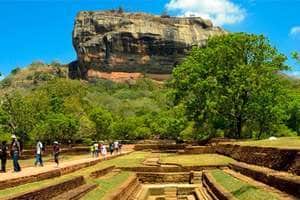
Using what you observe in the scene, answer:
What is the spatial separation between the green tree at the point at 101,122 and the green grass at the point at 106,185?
132 ft

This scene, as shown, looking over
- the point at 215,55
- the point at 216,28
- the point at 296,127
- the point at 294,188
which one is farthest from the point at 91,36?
the point at 294,188

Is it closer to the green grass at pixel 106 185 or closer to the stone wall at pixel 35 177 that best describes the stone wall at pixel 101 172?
the green grass at pixel 106 185

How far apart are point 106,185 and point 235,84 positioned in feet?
81.8

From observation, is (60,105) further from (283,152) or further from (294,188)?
(294,188)

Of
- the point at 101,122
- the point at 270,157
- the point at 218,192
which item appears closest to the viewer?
the point at 218,192

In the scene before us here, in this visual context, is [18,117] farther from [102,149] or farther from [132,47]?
[132,47]

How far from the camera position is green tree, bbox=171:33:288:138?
43.6 metres

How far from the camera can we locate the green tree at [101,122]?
6756 centimetres

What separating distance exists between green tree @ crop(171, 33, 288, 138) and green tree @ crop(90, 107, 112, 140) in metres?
22.3

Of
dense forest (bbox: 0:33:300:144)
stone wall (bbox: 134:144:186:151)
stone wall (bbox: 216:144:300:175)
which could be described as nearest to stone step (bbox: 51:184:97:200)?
stone wall (bbox: 216:144:300:175)

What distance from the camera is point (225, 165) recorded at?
2819cm

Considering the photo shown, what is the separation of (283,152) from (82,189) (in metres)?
7.91

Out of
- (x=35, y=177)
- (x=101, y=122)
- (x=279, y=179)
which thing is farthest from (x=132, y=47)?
(x=279, y=179)

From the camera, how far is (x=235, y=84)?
144 ft
